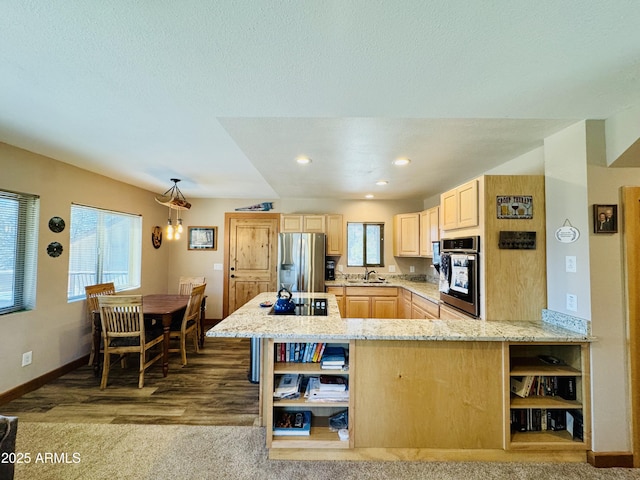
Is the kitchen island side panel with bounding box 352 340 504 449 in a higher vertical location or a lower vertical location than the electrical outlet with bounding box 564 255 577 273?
lower

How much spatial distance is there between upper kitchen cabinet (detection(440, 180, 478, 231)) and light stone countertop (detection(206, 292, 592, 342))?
876 millimetres

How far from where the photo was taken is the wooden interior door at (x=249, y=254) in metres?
5.22

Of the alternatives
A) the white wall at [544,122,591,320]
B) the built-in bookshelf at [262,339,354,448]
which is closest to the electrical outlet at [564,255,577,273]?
the white wall at [544,122,591,320]

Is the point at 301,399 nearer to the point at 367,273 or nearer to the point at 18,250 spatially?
the point at 18,250

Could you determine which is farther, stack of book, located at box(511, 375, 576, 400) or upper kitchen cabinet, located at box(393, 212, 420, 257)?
upper kitchen cabinet, located at box(393, 212, 420, 257)

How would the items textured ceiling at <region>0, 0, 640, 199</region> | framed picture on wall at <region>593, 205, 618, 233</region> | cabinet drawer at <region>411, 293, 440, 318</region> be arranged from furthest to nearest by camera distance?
cabinet drawer at <region>411, 293, 440, 318</region>, framed picture on wall at <region>593, 205, 618, 233</region>, textured ceiling at <region>0, 0, 640, 199</region>

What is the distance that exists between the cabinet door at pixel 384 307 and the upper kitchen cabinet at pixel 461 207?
6.02 ft

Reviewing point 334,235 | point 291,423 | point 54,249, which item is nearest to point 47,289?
point 54,249

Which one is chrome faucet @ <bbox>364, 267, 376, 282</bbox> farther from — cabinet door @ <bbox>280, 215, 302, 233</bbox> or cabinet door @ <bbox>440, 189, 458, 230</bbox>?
cabinet door @ <bbox>440, 189, 458, 230</bbox>

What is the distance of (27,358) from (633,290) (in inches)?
201

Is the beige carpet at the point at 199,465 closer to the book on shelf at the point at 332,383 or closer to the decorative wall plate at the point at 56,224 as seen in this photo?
the book on shelf at the point at 332,383

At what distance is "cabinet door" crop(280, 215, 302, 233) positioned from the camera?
4844 millimetres

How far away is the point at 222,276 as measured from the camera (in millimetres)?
5266

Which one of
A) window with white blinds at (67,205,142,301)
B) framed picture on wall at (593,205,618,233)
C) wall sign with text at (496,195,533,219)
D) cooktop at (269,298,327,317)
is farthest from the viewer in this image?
window with white blinds at (67,205,142,301)
